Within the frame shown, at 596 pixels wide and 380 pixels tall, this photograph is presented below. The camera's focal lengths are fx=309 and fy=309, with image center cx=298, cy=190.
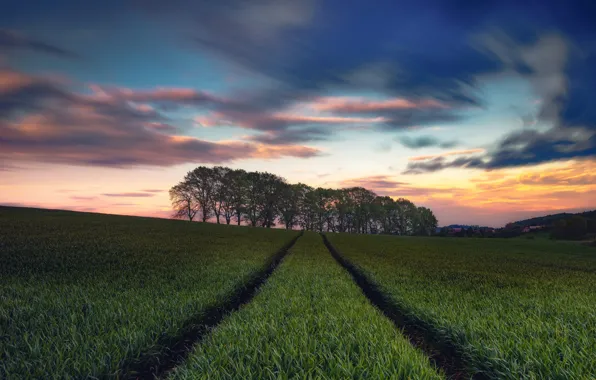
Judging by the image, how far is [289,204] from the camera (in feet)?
327

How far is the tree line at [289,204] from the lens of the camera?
84500 mm

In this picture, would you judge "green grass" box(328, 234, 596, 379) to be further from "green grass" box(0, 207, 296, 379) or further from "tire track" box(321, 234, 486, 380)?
"green grass" box(0, 207, 296, 379)

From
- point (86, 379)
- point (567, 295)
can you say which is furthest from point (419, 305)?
point (86, 379)

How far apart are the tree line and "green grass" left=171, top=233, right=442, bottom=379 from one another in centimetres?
7947

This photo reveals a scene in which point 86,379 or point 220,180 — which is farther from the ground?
point 220,180

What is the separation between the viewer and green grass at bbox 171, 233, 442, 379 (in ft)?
14.9

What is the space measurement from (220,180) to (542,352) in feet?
278

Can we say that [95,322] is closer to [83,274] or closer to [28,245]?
[83,274]

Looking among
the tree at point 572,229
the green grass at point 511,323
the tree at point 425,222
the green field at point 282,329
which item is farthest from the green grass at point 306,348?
the tree at point 425,222

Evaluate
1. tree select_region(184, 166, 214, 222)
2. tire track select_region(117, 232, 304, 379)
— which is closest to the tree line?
tree select_region(184, 166, 214, 222)

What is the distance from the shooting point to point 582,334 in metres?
6.54

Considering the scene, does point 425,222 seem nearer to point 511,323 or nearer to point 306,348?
point 511,323

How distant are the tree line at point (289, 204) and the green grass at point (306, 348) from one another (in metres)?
79.5

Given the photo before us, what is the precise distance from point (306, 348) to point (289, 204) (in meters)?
94.5
